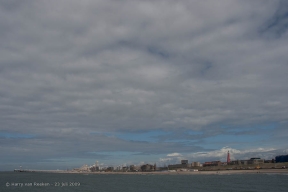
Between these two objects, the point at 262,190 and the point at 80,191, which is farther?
the point at 80,191

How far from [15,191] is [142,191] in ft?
111

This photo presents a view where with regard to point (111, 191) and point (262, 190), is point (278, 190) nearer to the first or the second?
point (262, 190)

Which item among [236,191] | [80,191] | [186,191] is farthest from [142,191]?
[236,191]

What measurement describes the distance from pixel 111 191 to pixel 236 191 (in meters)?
30.7

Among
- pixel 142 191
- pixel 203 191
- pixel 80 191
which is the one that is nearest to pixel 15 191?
pixel 80 191

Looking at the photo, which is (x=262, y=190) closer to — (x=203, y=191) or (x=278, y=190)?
(x=278, y=190)

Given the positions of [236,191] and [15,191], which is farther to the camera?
[15,191]

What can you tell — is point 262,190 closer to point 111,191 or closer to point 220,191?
point 220,191

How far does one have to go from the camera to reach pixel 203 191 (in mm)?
71875

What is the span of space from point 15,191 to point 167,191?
130 ft

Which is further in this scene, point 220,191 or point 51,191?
point 51,191

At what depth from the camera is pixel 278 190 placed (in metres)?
70.1

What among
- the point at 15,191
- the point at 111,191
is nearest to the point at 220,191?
the point at 111,191

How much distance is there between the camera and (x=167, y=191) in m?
73.9
